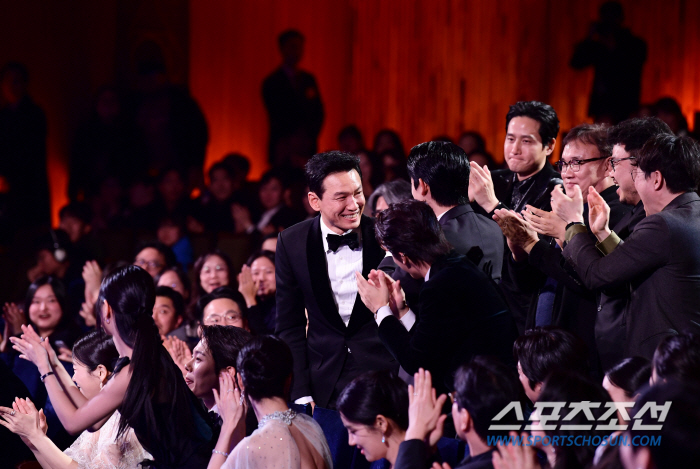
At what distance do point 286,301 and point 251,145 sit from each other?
6758mm

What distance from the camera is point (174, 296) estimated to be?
478 cm

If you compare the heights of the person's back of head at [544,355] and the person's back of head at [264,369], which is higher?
the person's back of head at [544,355]

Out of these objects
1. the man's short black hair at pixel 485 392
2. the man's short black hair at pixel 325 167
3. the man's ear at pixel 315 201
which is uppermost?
the man's short black hair at pixel 325 167

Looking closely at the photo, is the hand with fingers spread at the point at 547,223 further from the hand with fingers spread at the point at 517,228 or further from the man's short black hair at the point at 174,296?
the man's short black hair at the point at 174,296

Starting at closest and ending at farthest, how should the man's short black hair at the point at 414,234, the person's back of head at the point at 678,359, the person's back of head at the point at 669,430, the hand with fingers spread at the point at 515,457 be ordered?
the person's back of head at the point at 669,430 → the hand with fingers spread at the point at 515,457 → the person's back of head at the point at 678,359 → the man's short black hair at the point at 414,234

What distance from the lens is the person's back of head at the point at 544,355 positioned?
8.70 ft

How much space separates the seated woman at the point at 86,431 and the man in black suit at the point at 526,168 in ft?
5.07

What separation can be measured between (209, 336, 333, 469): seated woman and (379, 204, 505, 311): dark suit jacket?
558 millimetres

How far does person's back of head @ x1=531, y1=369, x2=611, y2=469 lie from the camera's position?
87.0 inches

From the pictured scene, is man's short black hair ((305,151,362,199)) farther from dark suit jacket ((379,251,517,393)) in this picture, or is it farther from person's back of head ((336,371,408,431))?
person's back of head ((336,371,408,431))

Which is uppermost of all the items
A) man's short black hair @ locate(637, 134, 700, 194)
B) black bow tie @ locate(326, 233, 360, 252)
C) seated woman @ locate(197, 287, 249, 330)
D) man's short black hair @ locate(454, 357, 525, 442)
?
man's short black hair @ locate(637, 134, 700, 194)

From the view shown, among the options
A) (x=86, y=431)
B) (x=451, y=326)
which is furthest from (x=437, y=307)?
(x=86, y=431)

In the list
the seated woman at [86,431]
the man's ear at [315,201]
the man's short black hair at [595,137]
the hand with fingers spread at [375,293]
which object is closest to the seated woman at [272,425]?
the hand with fingers spread at [375,293]

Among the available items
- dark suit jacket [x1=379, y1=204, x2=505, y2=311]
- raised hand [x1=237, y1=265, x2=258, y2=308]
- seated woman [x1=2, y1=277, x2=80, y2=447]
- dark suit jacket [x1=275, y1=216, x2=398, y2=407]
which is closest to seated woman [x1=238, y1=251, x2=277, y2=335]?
raised hand [x1=237, y1=265, x2=258, y2=308]
